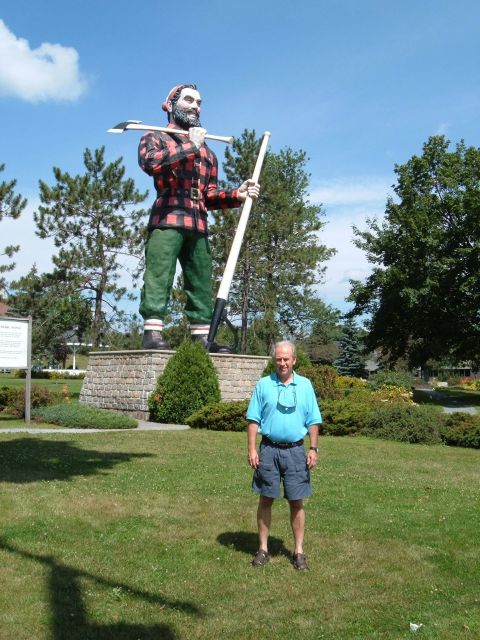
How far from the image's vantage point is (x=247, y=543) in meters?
5.46

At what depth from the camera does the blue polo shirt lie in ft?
16.2

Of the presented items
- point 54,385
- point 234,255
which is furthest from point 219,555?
point 54,385

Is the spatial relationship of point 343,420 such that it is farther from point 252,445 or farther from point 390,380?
point 390,380

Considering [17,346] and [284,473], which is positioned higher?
[17,346]

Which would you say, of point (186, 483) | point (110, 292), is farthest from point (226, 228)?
point (186, 483)

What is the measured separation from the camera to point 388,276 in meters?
25.8

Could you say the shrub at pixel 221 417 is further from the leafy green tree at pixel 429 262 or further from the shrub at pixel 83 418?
the leafy green tree at pixel 429 262

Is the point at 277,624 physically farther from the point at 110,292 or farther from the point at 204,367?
the point at 110,292

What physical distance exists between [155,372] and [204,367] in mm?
1220

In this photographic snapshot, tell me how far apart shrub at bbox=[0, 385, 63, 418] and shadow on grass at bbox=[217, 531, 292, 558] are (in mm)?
11251

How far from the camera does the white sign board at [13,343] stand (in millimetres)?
14906

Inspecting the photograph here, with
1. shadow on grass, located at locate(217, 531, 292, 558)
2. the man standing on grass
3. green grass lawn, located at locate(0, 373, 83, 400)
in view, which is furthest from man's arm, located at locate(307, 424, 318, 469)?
green grass lawn, located at locate(0, 373, 83, 400)

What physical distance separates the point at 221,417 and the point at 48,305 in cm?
1691

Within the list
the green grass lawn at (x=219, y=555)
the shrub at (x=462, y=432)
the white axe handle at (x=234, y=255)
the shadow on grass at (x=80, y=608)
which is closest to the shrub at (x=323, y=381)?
the white axe handle at (x=234, y=255)
